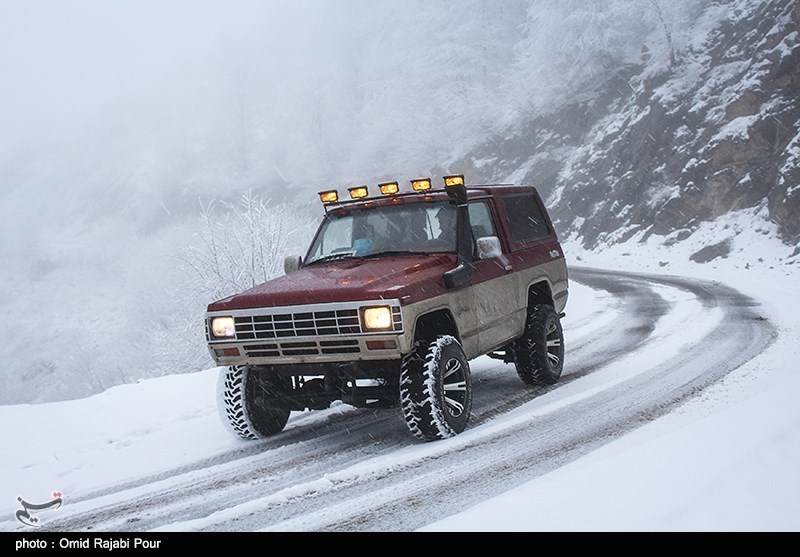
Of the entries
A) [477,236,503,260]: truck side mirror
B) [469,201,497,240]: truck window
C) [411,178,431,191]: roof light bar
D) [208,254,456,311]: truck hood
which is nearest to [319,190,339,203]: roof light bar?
[411,178,431,191]: roof light bar

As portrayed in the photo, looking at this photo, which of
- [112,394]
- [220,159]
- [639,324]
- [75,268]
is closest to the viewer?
[112,394]

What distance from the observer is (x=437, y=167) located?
47.4 m

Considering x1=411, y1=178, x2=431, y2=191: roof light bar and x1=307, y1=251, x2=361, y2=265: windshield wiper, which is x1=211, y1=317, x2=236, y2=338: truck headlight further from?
x1=411, y1=178, x2=431, y2=191: roof light bar

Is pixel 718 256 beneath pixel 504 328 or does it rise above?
beneath

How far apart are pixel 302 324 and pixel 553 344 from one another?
11.4 ft

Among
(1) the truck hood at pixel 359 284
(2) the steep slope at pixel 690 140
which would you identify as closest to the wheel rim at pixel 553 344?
(1) the truck hood at pixel 359 284

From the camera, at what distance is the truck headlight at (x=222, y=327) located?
5816mm

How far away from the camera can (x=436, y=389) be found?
17.8 feet

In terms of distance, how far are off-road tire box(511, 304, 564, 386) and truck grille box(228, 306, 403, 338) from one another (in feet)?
8.87

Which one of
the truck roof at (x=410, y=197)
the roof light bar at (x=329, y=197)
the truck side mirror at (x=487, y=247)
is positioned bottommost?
the truck side mirror at (x=487, y=247)

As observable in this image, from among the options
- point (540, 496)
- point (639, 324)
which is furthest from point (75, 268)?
point (540, 496)

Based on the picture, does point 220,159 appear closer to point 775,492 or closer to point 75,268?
point 75,268

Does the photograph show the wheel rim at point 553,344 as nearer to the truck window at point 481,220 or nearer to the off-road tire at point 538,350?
the off-road tire at point 538,350
